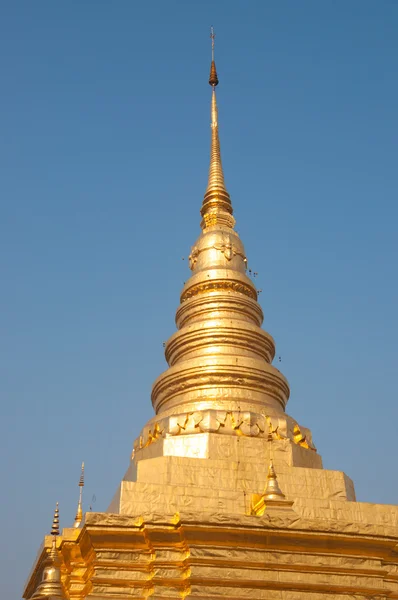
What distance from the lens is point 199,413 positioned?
56.9 feet

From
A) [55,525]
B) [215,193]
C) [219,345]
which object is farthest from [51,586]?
[215,193]

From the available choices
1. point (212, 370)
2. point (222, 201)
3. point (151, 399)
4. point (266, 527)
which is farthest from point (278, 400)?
point (222, 201)

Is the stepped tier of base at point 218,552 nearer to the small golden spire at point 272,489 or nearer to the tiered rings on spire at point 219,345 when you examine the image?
the small golden spire at point 272,489

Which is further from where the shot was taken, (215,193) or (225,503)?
(215,193)

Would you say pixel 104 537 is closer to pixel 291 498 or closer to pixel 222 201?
pixel 291 498

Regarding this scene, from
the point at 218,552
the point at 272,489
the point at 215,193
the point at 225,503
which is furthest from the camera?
the point at 215,193

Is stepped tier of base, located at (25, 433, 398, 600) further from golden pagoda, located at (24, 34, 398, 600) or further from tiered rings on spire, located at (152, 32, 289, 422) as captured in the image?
tiered rings on spire, located at (152, 32, 289, 422)

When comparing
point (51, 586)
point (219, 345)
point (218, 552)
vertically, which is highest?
point (219, 345)

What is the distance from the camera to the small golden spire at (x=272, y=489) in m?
14.5

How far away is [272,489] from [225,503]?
120cm

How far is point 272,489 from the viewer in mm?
14625

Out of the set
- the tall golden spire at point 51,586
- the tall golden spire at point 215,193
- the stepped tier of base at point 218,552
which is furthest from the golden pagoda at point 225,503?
the tall golden spire at point 215,193

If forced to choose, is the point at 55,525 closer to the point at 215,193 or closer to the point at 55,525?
the point at 55,525

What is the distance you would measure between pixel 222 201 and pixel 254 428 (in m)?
9.89
